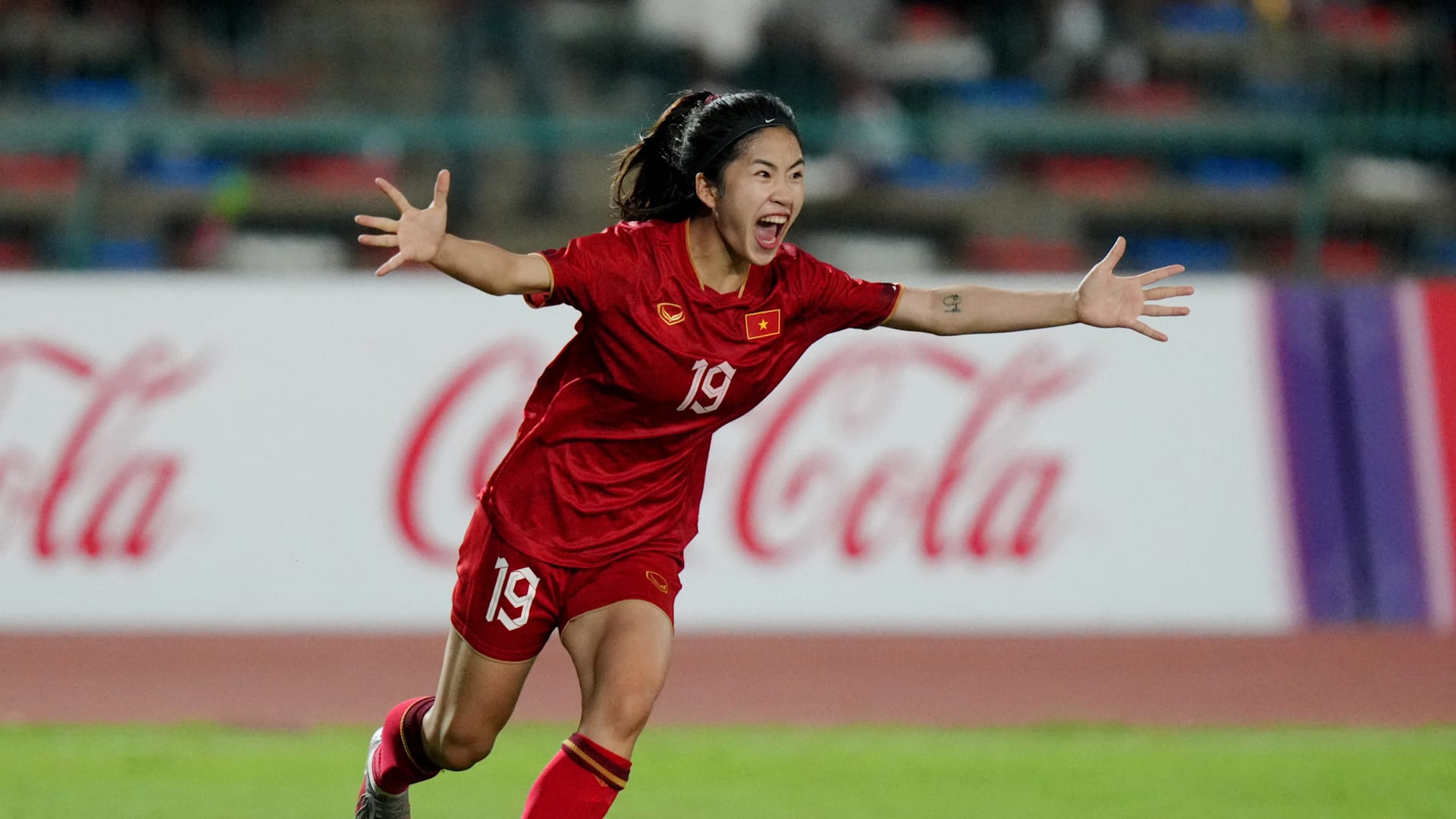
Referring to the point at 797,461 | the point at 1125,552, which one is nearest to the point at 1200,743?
the point at 1125,552

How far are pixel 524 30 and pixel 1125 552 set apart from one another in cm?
595

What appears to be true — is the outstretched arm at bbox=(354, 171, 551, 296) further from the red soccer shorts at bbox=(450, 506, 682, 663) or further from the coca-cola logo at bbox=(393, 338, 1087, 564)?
the coca-cola logo at bbox=(393, 338, 1087, 564)

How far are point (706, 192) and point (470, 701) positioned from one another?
155cm

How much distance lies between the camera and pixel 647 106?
1374cm

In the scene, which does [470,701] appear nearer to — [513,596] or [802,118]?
[513,596]

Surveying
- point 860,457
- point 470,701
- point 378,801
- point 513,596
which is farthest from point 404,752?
point 860,457

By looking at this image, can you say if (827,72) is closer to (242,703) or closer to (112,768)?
(242,703)

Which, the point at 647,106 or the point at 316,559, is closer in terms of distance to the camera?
the point at 316,559

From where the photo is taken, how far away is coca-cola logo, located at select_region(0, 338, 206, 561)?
9672 mm

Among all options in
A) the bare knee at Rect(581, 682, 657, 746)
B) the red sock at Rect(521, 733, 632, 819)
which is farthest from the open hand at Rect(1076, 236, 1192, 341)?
the red sock at Rect(521, 733, 632, 819)

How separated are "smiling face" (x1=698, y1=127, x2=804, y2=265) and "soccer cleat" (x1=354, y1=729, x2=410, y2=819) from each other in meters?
1.93

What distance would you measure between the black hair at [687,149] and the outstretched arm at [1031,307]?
2.25 feet

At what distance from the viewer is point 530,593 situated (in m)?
4.82

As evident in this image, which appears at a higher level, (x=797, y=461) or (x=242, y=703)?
(x=797, y=461)
